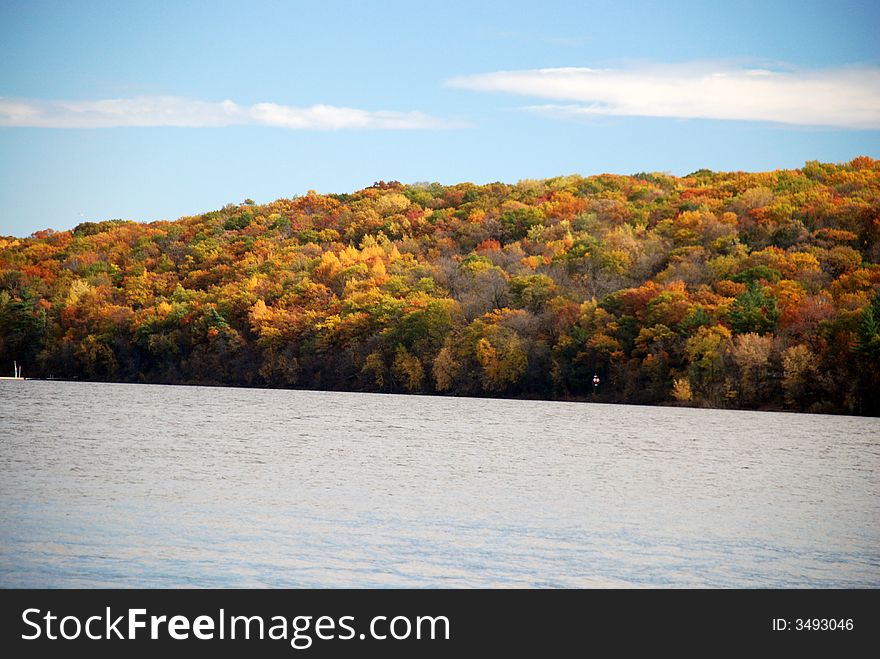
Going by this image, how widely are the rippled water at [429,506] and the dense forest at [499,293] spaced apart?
84.8ft

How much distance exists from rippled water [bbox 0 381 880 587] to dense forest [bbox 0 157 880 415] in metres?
25.8

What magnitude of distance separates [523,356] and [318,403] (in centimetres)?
1960

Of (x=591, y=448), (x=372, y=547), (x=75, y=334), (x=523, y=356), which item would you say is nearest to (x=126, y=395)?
(x=523, y=356)

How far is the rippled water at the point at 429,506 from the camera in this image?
69.1ft

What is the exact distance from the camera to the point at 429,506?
29844 millimetres

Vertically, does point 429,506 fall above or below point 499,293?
below

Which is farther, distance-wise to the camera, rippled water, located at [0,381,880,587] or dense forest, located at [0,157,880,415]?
dense forest, located at [0,157,880,415]

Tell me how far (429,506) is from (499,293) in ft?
274

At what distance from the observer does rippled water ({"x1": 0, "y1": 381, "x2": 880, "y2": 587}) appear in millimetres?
21047

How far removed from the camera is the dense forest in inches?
3398

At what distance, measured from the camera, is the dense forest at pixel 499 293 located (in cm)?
8631

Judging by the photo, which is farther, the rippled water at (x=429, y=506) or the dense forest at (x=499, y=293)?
the dense forest at (x=499, y=293)

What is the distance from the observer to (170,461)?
4019 cm

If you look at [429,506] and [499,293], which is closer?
[429,506]
